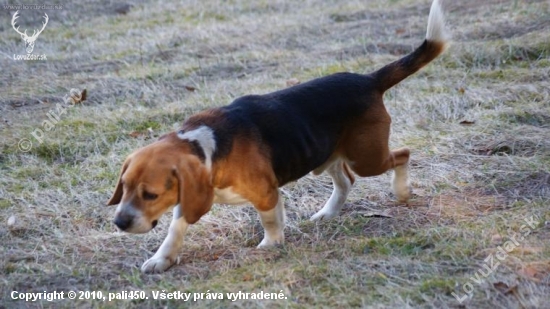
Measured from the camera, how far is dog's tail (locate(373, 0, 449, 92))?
17.8 feet

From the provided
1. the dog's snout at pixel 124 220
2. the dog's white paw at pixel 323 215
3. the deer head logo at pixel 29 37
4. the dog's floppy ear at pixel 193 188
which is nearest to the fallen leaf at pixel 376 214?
the dog's white paw at pixel 323 215

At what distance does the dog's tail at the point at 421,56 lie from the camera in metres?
5.41

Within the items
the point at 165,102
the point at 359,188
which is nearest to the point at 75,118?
the point at 165,102

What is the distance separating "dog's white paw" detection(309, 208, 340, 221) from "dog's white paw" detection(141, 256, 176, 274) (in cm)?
119

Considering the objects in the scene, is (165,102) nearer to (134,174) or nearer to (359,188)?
(359,188)

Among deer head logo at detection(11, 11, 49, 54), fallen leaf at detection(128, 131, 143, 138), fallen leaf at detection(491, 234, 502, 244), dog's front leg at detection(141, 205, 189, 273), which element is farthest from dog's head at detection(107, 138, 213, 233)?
deer head logo at detection(11, 11, 49, 54)

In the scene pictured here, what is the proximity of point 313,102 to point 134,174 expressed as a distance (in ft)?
4.68

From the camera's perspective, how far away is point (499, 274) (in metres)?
4.17

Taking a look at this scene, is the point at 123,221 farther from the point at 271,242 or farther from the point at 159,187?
the point at 271,242

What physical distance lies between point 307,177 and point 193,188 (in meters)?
2.15

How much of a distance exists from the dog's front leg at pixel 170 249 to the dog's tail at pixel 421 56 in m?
1.69

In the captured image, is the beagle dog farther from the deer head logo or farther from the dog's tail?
the deer head logo

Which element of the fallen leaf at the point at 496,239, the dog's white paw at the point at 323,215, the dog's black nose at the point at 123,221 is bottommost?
the dog's white paw at the point at 323,215

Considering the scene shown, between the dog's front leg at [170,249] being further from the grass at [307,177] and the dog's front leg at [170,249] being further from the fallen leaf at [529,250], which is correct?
the fallen leaf at [529,250]
